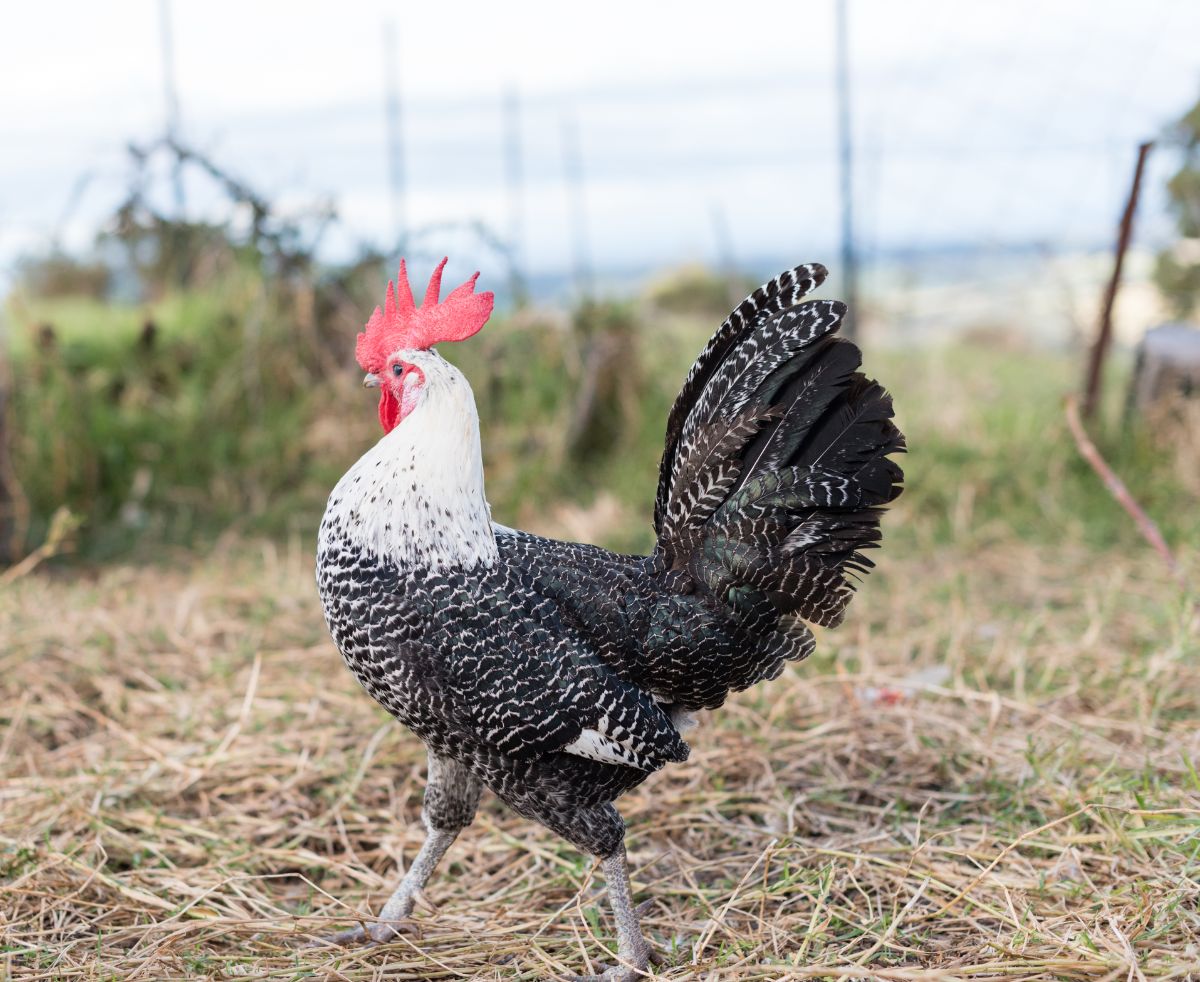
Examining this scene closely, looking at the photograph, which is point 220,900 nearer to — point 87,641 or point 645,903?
point 645,903

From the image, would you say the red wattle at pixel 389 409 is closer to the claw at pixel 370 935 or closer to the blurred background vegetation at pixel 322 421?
the claw at pixel 370 935

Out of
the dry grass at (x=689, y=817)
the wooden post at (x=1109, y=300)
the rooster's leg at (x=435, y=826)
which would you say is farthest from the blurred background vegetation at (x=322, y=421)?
the rooster's leg at (x=435, y=826)

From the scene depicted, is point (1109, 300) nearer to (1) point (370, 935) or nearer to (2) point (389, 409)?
(2) point (389, 409)

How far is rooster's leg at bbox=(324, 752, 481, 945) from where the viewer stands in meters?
2.69

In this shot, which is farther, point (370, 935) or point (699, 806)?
point (699, 806)

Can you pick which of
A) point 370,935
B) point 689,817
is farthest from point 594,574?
point 370,935

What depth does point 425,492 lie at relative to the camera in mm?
2408

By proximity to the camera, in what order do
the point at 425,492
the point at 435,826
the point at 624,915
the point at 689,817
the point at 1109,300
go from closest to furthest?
the point at 425,492 < the point at 624,915 < the point at 435,826 < the point at 689,817 < the point at 1109,300

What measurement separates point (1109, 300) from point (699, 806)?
3.90 m

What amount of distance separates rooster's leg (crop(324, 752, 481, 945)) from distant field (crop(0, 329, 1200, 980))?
124 millimetres

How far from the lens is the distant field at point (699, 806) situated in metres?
2.49

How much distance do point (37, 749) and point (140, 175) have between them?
3.32 metres

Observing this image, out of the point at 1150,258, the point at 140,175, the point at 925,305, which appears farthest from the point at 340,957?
the point at 1150,258

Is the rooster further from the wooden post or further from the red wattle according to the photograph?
the wooden post
